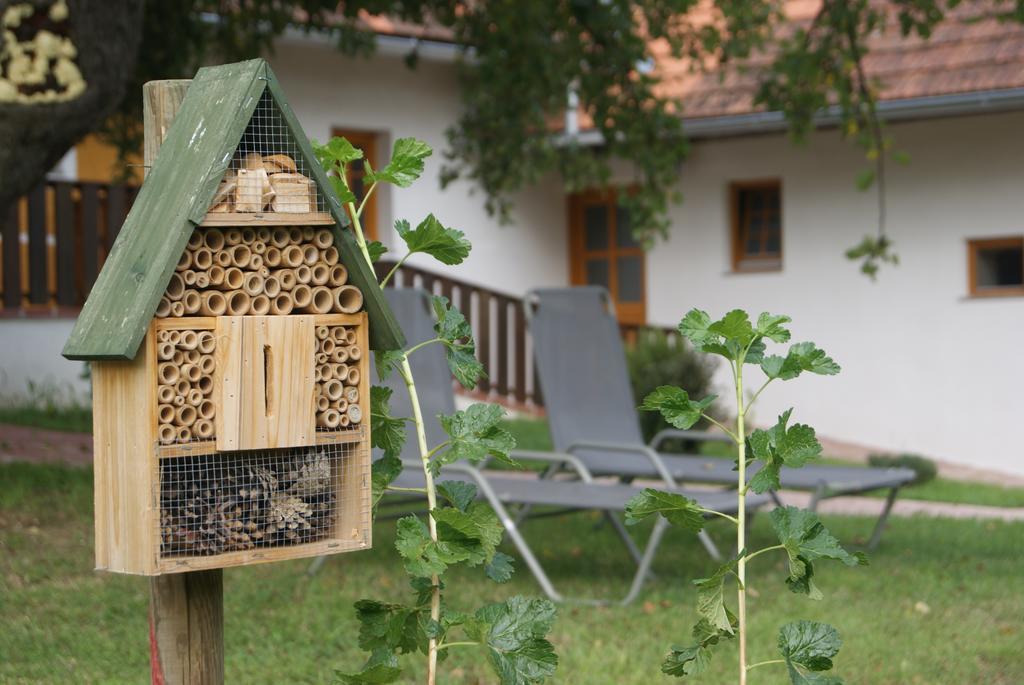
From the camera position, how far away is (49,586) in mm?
5395

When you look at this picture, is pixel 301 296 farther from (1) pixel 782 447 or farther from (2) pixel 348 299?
(1) pixel 782 447

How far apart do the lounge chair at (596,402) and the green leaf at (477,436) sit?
3493 millimetres

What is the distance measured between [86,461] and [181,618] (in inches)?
214

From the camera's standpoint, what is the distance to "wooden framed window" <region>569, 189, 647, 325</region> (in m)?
15.3

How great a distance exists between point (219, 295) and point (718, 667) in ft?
8.70

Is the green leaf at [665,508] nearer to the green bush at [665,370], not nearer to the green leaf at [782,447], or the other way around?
the green leaf at [782,447]

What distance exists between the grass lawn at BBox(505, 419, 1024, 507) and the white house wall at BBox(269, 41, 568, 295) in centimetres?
347

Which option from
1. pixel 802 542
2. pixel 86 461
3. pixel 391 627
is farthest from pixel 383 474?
pixel 86 461

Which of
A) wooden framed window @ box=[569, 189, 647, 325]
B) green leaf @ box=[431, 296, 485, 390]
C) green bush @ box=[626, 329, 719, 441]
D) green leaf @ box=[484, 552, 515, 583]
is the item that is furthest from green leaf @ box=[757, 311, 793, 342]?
wooden framed window @ box=[569, 189, 647, 325]

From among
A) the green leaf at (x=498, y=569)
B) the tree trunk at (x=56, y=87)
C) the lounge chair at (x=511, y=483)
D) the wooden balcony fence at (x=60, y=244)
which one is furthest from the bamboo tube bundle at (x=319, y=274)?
the wooden balcony fence at (x=60, y=244)

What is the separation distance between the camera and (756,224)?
557 inches


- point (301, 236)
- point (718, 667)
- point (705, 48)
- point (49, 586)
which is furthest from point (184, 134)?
point (705, 48)

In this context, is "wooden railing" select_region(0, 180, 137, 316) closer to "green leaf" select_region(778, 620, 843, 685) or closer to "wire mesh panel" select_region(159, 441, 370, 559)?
"wire mesh panel" select_region(159, 441, 370, 559)

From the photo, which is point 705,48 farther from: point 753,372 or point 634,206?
point 753,372
